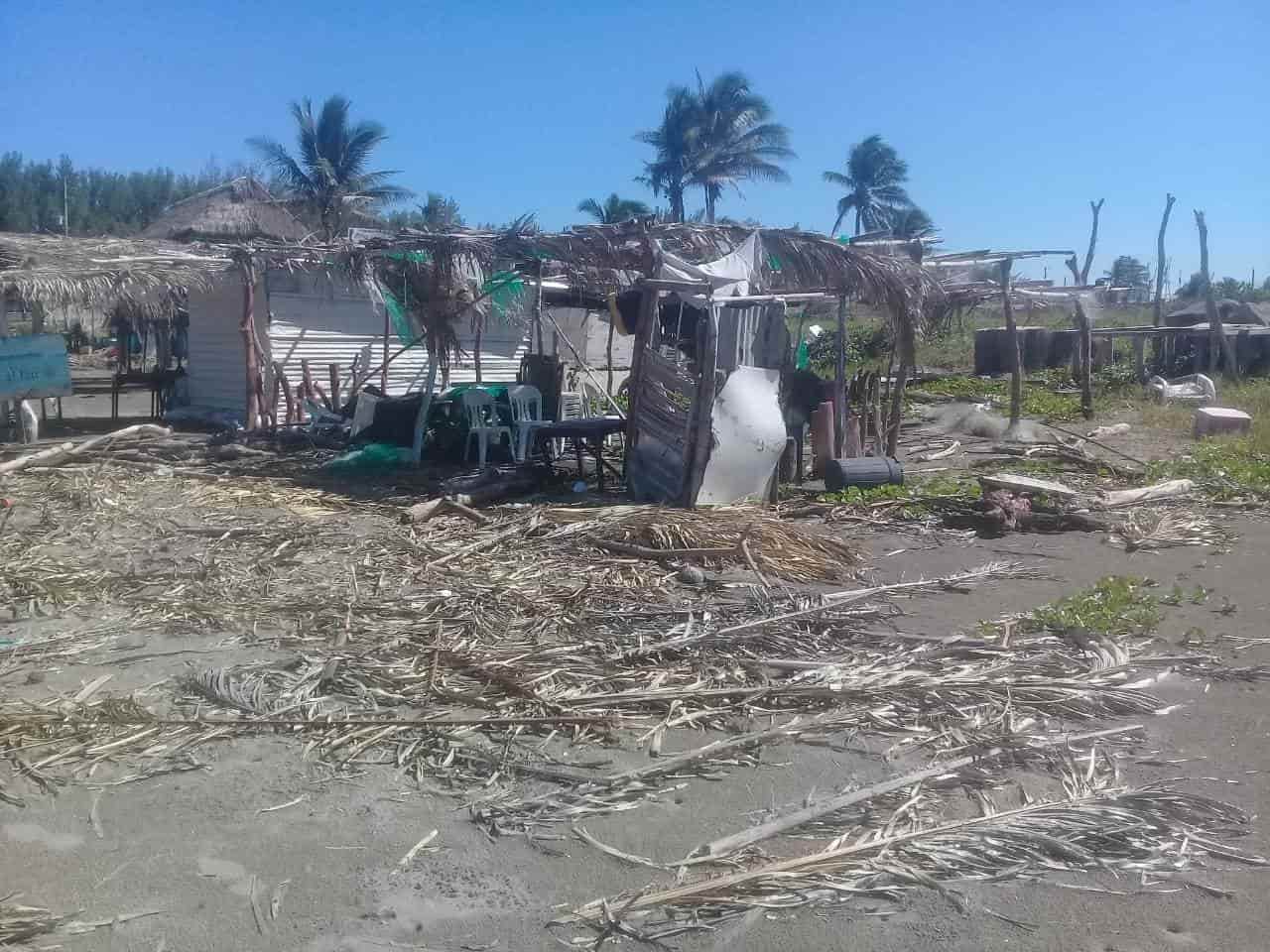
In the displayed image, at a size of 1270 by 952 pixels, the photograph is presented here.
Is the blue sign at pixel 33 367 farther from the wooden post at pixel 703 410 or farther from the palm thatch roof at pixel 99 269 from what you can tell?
the wooden post at pixel 703 410

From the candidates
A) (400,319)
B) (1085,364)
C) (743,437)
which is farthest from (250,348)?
(1085,364)

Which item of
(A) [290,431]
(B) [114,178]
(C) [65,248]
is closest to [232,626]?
(A) [290,431]

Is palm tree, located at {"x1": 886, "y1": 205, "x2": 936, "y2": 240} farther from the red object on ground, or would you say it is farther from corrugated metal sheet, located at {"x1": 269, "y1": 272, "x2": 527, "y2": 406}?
the red object on ground

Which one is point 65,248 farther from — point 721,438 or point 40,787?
point 40,787

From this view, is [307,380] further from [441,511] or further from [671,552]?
[671,552]

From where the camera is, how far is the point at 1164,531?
9.05 meters

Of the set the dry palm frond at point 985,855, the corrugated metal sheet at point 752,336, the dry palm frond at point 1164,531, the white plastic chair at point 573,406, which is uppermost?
the corrugated metal sheet at point 752,336

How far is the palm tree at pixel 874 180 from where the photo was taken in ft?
144

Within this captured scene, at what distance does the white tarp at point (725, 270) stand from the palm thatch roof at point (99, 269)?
7.36m

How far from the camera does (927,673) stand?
5.42 meters

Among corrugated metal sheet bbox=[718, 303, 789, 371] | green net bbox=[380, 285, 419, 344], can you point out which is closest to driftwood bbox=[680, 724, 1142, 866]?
corrugated metal sheet bbox=[718, 303, 789, 371]

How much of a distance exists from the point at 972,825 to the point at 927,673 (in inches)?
57.5

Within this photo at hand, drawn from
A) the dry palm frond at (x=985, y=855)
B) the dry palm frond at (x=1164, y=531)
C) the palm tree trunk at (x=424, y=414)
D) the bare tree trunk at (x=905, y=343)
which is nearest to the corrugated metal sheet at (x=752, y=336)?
the bare tree trunk at (x=905, y=343)

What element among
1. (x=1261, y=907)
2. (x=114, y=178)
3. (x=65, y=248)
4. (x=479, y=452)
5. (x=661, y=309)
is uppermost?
(x=114, y=178)
